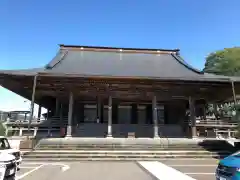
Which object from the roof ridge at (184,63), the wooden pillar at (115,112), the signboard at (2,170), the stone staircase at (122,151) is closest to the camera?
the signboard at (2,170)

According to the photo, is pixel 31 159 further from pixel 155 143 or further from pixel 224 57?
pixel 224 57

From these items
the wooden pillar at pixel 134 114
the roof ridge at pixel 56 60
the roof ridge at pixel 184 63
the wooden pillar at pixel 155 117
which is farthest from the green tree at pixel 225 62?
the roof ridge at pixel 56 60

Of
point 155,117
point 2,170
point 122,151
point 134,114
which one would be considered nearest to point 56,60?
point 134,114

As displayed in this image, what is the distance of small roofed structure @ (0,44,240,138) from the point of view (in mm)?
16844

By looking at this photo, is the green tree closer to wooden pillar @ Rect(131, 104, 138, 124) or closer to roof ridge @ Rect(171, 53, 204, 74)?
roof ridge @ Rect(171, 53, 204, 74)

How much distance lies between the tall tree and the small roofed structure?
14415 millimetres

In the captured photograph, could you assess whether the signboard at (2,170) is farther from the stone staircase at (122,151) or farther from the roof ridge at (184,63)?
the roof ridge at (184,63)

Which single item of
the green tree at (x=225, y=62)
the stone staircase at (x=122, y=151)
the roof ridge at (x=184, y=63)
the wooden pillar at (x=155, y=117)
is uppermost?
the green tree at (x=225, y=62)

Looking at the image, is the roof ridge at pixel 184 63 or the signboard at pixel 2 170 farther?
the roof ridge at pixel 184 63

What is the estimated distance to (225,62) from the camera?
38.0 m

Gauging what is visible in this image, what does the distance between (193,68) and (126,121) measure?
7.75m

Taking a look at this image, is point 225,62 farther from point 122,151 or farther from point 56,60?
point 122,151

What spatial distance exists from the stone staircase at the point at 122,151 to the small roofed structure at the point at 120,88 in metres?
1.94

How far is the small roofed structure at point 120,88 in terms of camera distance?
55.3 feet
